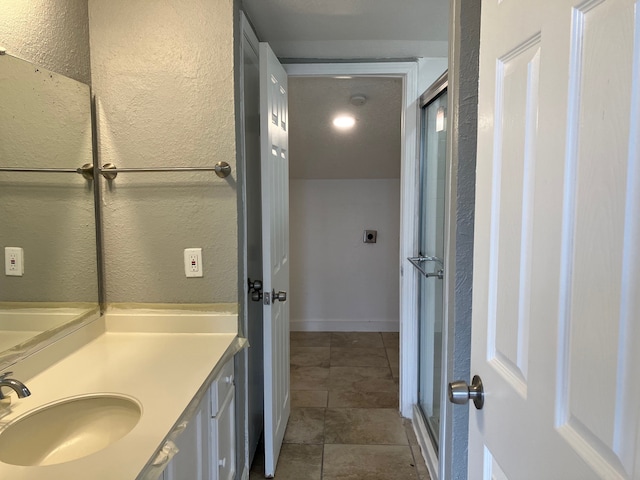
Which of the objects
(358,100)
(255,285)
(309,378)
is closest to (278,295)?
(255,285)

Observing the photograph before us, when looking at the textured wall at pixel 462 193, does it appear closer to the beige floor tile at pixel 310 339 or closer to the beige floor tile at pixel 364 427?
the beige floor tile at pixel 364 427

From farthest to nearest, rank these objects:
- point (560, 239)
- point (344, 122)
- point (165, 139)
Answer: point (344, 122)
point (165, 139)
point (560, 239)

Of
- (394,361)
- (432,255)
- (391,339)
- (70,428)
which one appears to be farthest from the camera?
(391,339)

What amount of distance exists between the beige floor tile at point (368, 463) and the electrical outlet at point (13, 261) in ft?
5.25

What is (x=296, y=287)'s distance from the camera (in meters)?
4.15

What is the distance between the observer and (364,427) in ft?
8.39

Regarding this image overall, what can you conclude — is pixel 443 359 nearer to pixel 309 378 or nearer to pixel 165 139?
pixel 165 139

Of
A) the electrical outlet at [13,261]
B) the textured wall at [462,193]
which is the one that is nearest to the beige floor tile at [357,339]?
the textured wall at [462,193]

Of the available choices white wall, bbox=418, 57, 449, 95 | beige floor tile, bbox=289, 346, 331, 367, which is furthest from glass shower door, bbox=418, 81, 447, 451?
beige floor tile, bbox=289, 346, 331, 367

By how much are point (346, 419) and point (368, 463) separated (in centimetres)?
43

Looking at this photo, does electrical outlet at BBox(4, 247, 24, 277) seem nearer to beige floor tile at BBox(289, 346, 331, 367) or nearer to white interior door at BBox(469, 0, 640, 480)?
white interior door at BBox(469, 0, 640, 480)

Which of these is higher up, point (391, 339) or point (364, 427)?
point (391, 339)

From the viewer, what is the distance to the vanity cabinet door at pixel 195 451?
1.13 metres

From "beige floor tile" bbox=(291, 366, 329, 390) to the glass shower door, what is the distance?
0.75m
